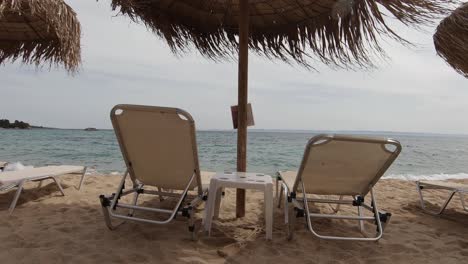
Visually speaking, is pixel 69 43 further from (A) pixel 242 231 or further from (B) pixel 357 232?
(B) pixel 357 232

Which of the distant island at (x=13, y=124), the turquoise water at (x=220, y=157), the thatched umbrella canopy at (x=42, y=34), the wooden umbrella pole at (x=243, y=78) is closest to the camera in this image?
the wooden umbrella pole at (x=243, y=78)

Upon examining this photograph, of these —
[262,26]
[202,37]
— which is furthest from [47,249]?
[262,26]

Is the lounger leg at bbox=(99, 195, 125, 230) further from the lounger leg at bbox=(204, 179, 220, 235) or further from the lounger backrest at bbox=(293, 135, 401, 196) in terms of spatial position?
the lounger backrest at bbox=(293, 135, 401, 196)

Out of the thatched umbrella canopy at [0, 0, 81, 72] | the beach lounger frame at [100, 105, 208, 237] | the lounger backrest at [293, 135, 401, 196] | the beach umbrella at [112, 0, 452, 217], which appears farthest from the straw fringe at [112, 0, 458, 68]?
the beach lounger frame at [100, 105, 208, 237]

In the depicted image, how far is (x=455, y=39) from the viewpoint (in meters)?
3.41

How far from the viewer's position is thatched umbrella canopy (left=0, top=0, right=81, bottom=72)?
3271 mm

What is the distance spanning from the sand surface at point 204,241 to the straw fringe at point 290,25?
71.5 inches

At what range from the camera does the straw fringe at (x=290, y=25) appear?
3.06 metres

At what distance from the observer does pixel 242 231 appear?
2695mm

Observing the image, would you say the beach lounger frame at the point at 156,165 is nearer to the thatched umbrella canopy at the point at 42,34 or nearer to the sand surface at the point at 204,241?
the sand surface at the point at 204,241

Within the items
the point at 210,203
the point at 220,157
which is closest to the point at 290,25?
the point at 210,203

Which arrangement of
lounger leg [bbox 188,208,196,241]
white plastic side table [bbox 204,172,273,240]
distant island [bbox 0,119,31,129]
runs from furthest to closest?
1. distant island [bbox 0,119,31,129]
2. white plastic side table [bbox 204,172,273,240]
3. lounger leg [bbox 188,208,196,241]

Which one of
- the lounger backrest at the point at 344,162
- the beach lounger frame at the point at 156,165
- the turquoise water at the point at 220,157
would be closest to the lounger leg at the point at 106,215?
the beach lounger frame at the point at 156,165

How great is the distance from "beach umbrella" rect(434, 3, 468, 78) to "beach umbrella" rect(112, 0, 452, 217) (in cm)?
42
